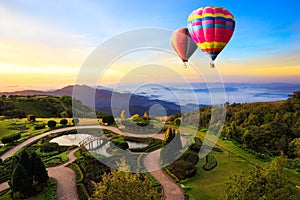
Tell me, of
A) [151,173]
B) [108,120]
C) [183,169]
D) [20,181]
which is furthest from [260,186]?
[108,120]

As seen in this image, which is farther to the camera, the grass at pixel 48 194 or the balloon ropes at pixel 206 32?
the balloon ropes at pixel 206 32

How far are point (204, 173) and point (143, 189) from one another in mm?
9651

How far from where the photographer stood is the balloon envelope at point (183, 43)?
18.0m

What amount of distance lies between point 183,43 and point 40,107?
3688 cm

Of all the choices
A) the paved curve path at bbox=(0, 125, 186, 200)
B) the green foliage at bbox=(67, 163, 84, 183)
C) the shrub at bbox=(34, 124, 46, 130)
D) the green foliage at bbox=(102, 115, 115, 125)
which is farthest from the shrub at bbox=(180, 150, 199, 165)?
the shrub at bbox=(34, 124, 46, 130)

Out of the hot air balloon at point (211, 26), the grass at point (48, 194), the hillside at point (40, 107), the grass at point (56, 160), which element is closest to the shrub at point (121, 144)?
the grass at point (56, 160)

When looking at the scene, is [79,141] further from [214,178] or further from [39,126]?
[214,178]

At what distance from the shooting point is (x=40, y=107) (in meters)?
47.0

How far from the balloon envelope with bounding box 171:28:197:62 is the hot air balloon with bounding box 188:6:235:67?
0.72 meters

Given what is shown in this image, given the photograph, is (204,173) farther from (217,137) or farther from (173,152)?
(217,137)

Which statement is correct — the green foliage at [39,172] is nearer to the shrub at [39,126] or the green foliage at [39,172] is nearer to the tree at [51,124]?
the tree at [51,124]

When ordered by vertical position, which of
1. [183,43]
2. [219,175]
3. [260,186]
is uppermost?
[183,43]

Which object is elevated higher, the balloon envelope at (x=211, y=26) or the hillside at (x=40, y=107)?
the balloon envelope at (x=211, y=26)

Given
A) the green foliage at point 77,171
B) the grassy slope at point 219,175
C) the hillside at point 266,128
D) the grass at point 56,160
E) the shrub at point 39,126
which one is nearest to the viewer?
the grassy slope at point 219,175
